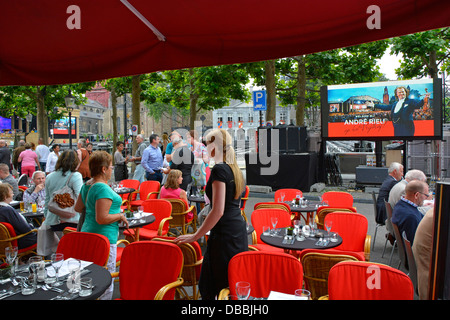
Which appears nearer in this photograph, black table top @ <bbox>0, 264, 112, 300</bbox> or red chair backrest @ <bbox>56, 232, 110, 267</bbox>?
black table top @ <bbox>0, 264, 112, 300</bbox>

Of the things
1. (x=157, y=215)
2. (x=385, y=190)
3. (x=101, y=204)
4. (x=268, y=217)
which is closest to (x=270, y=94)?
(x=385, y=190)

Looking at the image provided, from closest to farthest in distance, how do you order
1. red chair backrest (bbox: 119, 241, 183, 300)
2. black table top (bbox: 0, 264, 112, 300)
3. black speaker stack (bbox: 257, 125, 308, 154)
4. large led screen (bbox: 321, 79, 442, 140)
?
1. black table top (bbox: 0, 264, 112, 300)
2. red chair backrest (bbox: 119, 241, 183, 300)
3. large led screen (bbox: 321, 79, 442, 140)
4. black speaker stack (bbox: 257, 125, 308, 154)

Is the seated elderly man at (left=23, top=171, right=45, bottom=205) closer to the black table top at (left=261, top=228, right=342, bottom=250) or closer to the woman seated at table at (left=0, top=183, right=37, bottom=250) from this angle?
the woman seated at table at (left=0, top=183, right=37, bottom=250)

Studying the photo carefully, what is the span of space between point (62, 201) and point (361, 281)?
3584mm

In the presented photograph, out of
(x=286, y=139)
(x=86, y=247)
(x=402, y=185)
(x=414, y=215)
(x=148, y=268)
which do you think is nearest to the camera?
(x=148, y=268)

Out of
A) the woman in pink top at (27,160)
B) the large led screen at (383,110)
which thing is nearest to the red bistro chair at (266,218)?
the large led screen at (383,110)

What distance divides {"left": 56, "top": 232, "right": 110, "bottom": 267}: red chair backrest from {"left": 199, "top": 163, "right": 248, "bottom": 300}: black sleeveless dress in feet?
3.44

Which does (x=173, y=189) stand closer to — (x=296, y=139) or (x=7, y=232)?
(x=7, y=232)

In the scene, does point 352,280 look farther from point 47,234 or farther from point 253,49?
point 47,234

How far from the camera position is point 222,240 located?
2.98 m

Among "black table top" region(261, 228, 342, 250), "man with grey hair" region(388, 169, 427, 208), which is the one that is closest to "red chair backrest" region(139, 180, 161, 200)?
A: "black table top" region(261, 228, 342, 250)

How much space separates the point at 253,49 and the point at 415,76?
1943cm

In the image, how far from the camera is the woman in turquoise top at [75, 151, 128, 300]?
338 cm

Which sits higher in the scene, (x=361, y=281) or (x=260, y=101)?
(x=260, y=101)
